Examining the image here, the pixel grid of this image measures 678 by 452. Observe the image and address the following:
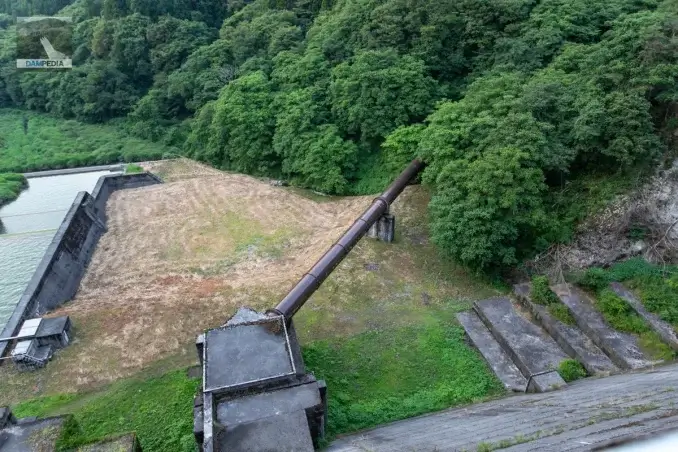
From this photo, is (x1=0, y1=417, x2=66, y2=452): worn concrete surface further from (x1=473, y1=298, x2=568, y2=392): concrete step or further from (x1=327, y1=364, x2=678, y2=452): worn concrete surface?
(x1=473, y1=298, x2=568, y2=392): concrete step

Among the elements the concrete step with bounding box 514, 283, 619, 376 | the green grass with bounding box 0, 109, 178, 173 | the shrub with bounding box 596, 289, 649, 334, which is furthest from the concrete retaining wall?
the shrub with bounding box 596, 289, 649, 334

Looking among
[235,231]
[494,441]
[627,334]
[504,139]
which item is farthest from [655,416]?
[235,231]

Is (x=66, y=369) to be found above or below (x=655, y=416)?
below

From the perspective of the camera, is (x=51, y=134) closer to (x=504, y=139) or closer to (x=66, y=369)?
(x=66, y=369)

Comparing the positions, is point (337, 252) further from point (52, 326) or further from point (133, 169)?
point (133, 169)

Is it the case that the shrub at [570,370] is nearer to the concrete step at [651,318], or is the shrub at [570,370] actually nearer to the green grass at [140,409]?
the concrete step at [651,318]

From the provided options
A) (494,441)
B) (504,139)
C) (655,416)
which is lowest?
(494,441)
